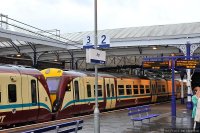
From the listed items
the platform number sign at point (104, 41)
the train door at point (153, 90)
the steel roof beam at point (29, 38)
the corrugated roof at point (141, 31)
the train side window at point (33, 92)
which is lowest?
the train door at point (153, 90)

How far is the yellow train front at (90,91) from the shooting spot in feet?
67.9

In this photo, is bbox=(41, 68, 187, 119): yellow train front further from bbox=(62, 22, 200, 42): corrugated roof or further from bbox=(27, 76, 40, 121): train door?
bbox=(62, 22, 200, 42): corrugated roof

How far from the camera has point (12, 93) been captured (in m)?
15.9

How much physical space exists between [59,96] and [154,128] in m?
6.13

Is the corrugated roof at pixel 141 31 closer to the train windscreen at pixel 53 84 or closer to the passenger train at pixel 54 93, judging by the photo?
the passenger train at pixel 54 93

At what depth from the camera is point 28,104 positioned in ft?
55.3

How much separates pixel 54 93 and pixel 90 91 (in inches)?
147

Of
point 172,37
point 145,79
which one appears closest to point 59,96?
point 172,37

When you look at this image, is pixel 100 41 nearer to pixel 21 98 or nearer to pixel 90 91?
pixel 21 98

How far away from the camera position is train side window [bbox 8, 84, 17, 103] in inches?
617

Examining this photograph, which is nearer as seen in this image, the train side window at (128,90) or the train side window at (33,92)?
the train side window at (33,92)

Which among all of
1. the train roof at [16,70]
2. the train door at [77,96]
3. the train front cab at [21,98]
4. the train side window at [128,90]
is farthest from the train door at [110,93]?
the train roof at [16,70]

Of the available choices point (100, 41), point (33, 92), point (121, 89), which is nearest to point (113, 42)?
point (121, 89)

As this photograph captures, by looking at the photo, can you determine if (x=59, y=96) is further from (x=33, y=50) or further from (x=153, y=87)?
(x=153, y=87)
